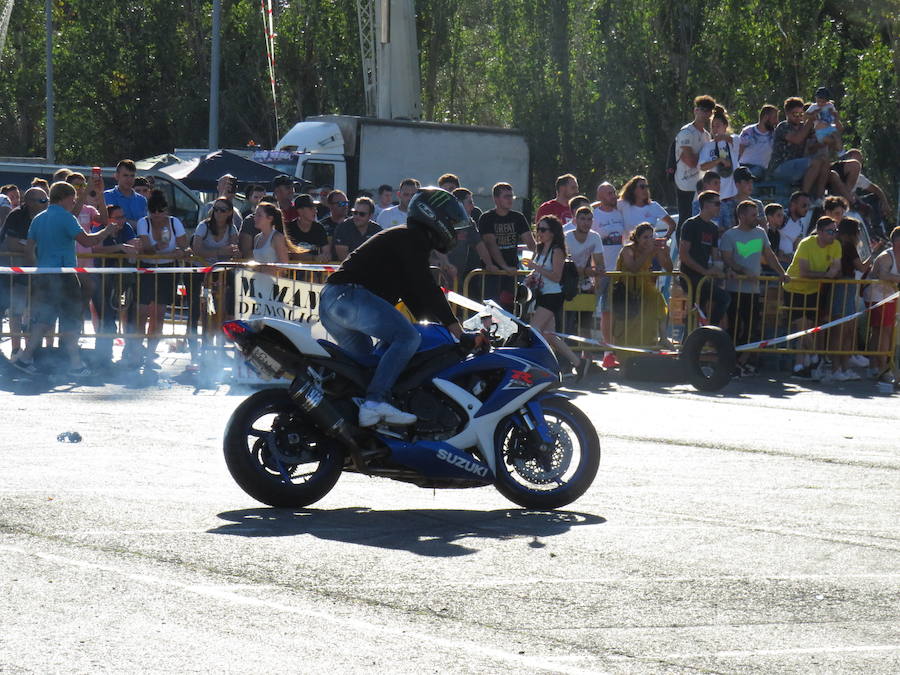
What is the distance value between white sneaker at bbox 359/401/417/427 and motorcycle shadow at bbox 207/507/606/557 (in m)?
0.50

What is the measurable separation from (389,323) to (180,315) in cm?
840

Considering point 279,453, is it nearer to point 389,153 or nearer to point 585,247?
point 585,247

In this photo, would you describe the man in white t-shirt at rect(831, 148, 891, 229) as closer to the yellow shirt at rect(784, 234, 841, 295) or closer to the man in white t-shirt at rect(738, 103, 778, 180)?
the man in white t-shirt at rect(738, 103, 778, 180)

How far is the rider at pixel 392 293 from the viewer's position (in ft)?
28.5

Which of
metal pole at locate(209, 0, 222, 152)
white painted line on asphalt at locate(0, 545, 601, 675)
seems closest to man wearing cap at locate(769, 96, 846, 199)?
white painted line on asphalt at locate(0, 545, 601, 675)

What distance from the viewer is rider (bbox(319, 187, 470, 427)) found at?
8680 millimetres

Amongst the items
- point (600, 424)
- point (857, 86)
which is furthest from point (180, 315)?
point (857, 86)

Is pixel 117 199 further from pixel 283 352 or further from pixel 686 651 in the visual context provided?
pixel 686 651

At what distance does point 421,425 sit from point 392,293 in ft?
2.51

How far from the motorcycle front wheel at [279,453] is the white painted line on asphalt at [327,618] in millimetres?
1608

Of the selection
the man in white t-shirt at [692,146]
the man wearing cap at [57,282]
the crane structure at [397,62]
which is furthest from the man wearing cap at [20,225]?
the crane structure at [397,62]

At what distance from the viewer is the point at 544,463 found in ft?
29.1

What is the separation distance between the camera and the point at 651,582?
687 cm

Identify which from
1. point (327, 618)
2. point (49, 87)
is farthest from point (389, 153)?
point (49, 87)
